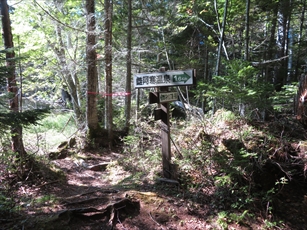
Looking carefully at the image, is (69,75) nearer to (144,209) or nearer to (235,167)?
(144,209)

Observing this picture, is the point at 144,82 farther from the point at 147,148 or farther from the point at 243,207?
the point at 243,207

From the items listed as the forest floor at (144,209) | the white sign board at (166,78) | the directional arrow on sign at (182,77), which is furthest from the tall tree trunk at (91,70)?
the directional arrow on sign at (182,77)

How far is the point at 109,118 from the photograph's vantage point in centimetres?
863

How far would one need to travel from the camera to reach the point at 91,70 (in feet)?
25.9

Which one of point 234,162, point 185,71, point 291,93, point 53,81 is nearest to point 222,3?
point 291,93

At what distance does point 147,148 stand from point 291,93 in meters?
4.23

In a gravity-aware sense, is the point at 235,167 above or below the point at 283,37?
below

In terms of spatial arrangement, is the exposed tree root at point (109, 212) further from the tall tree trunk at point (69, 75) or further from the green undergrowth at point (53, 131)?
the tall tree trunk at point (69, 75)

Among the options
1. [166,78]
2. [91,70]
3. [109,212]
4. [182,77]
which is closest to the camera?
[109,212]

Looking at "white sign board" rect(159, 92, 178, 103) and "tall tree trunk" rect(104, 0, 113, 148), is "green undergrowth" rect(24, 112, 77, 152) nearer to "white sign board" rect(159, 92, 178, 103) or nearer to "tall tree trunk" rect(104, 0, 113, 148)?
"tall tree trunk" rect(104, 0, 113, 148)

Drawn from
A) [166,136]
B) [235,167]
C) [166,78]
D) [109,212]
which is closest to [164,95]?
[166,78]

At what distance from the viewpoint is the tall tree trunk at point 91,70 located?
7.57m

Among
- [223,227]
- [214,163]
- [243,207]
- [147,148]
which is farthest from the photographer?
[147,148]

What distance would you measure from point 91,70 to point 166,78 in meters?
4.42
